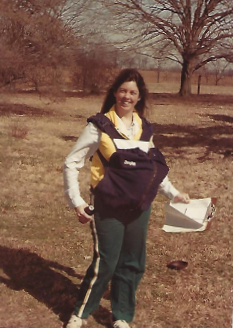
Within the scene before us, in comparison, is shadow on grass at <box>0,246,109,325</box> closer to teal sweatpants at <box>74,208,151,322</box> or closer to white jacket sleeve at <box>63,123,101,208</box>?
teal sweatpants at <box>74,208,151,322</box>

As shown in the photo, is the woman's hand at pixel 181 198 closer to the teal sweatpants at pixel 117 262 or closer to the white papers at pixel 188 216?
the white papers at pixel 188 216

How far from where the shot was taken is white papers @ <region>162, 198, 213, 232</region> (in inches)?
93.8

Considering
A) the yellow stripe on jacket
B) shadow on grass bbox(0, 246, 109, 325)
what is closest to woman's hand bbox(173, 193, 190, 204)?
the yellow stripe on jacket

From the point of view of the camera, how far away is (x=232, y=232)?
165 inches

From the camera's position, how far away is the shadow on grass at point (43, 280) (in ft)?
9.12

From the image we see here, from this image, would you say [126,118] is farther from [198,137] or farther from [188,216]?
[198,137]

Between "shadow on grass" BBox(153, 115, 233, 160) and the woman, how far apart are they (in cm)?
518

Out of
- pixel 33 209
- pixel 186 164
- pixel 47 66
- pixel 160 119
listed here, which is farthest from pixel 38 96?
pixel 33 209

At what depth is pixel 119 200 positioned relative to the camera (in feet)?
7.06

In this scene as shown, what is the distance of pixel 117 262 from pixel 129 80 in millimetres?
923

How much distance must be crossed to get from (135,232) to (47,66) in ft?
36.2

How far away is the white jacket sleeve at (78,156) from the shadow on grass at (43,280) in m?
0.86

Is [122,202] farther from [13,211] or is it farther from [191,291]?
[13,211]

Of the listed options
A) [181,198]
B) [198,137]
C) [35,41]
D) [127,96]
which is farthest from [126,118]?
[35,41]
